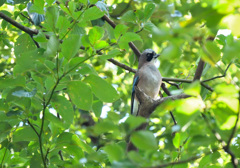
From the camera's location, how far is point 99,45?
3.02m

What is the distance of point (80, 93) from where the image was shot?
284 centimetres

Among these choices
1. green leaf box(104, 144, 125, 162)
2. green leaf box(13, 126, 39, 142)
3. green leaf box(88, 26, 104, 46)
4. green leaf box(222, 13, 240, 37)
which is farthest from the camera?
green leaf box(13, 126, 39, 142)

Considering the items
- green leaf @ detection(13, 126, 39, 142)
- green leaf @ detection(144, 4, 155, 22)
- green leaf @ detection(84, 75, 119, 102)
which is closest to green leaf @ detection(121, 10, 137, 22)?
green leaf @ detection(144, 4, 155, 22)

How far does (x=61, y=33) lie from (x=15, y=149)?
2983mm

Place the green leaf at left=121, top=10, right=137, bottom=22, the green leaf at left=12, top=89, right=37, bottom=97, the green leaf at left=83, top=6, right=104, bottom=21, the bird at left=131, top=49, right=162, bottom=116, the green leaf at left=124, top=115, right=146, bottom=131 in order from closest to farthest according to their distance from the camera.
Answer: the green leaf at left=124, top=115, right=146, bottom=131 → the green leaf at left=12, top=89, right=37, bottom=97 → the green leaf at left=83, top=6, right=104, bottom=21 → the green leaf at left=121, top=10, right=137, bottom=22 → the bird at left=131, top=49, right=162, bottom=116

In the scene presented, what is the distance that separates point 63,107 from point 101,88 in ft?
1.26

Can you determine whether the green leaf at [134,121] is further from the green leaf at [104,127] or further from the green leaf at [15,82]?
the green leaf at [15,82]

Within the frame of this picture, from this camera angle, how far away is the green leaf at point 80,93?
2797mm

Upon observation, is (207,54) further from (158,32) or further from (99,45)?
(99,45)

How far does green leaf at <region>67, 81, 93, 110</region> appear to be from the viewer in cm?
280

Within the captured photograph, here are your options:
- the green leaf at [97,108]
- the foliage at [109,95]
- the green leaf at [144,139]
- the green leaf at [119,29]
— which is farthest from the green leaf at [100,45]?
the green leaf at [144,139]

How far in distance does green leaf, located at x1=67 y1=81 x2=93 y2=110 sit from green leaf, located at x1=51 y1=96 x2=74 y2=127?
170 millimetres

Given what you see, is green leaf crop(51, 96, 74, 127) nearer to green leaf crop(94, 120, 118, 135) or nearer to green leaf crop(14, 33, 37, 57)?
green leaf crop(94, 120, 118, 135)

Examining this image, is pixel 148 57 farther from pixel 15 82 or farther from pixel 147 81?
pixel 15 82
